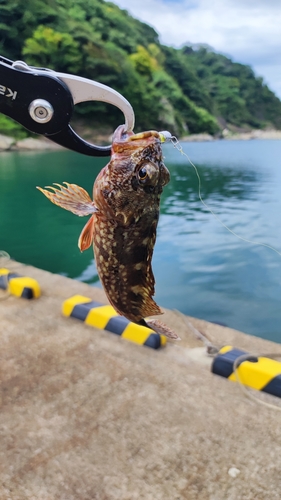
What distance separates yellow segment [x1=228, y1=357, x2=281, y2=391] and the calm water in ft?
13.3

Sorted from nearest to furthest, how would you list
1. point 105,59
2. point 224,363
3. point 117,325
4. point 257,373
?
1. point 257,373
2. point 224,363
3. point 117,325
4. point 105,59

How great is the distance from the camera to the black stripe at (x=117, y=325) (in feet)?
17.2

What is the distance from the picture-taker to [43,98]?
204 centimetres

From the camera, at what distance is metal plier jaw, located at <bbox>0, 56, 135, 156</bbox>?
6.57ft

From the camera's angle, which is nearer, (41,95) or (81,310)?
(41,95)

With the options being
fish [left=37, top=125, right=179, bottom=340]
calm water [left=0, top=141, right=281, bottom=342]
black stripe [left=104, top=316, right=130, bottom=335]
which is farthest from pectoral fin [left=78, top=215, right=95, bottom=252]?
calm water [left=0, top=141, right=281, bottom=342]

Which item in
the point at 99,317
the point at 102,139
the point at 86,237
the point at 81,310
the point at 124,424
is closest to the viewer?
the point at 86,237

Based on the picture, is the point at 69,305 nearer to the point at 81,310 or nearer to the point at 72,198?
the point at 81,310

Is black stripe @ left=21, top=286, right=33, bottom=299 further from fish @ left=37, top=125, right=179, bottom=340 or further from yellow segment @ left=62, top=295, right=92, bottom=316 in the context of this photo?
fish @ left=37, top=125, right=179, bottom=340

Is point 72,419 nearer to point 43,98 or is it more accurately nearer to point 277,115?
point 43,98

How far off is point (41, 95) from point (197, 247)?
1144 centimetres

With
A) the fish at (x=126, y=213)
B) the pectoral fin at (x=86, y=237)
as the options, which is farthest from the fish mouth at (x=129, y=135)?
the pectoral fin at (x=86, y=237)

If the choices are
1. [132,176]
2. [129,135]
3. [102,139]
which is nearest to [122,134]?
[129,135]

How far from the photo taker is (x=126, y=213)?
202 centimetres
